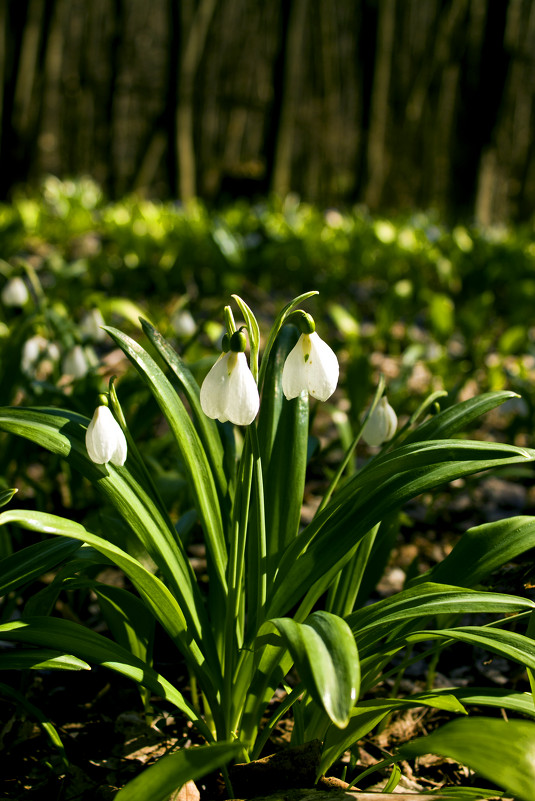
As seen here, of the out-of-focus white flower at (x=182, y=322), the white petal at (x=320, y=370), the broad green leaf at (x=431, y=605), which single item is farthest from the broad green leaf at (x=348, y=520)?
the out-of-focus white flower at (x=182, y=322)

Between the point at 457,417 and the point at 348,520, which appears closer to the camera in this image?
the point at 348,520

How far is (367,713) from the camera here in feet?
3.89

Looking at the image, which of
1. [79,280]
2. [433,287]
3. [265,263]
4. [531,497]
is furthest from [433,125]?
[531,497]

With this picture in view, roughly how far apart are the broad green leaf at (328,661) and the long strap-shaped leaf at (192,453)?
14.7 inches

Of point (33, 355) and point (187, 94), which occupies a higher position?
point (187, 94)

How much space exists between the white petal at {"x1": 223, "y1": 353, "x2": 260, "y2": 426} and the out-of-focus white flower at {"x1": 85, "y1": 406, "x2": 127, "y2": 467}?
21cm

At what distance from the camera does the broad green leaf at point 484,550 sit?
4.23 feet

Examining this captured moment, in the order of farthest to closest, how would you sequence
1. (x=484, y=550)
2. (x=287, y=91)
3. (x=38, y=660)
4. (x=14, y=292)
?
(x=287, y=91) → (x=14, y=292) → (x=484, y=550) → (x=38, y=660)

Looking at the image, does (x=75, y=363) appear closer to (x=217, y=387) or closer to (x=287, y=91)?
(x=217, y=387)

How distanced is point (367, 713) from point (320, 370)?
1.89ft

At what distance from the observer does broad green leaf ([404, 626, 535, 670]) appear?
1055 mm

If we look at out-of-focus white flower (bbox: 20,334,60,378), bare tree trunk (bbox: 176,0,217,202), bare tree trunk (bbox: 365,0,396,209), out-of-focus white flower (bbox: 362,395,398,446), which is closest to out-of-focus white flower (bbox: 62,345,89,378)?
out-of-focus white flower (bbox: 20,334,60,378)

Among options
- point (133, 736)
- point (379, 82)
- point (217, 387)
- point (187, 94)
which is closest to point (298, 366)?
point (217, 387)

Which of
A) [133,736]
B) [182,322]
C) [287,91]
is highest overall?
[287,91]
